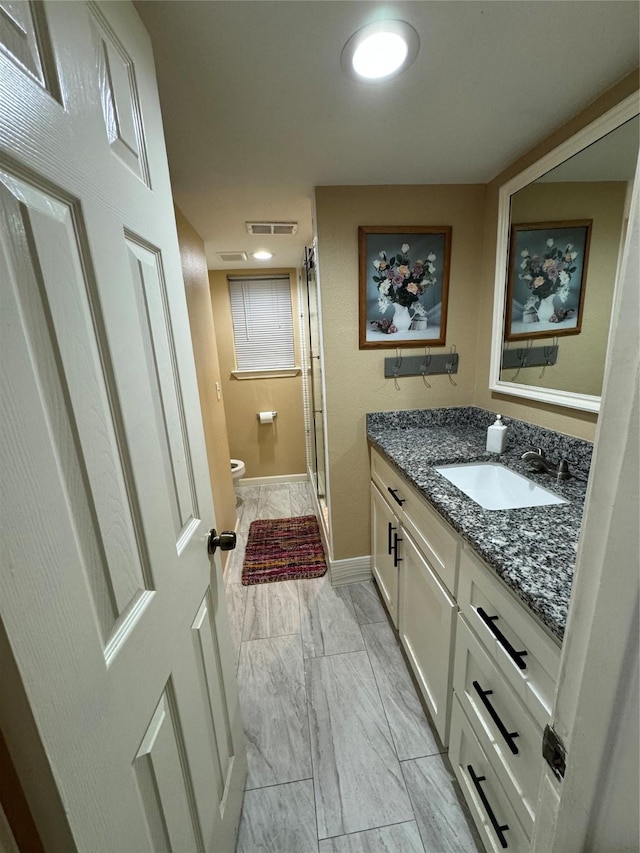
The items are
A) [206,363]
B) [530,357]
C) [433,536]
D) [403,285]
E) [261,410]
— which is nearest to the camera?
[433,536]

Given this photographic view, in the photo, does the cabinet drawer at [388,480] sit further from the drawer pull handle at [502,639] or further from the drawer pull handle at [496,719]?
the drawer pull handle at [496,719]

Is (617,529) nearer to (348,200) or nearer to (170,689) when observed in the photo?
(170,689)

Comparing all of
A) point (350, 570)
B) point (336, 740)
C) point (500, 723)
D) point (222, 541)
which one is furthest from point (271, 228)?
point (336, 740)

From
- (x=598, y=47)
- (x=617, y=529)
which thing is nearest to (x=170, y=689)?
(x=617, y=529)

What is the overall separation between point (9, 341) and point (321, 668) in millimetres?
1762

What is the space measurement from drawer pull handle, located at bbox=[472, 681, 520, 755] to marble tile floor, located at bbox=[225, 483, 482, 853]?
1.78 feet

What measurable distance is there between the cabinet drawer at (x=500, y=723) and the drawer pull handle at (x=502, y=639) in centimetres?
10

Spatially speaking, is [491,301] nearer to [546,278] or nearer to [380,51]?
[546,278]

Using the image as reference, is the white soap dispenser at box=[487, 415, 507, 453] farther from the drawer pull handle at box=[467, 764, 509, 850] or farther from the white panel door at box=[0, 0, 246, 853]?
the white panel door at box=[0, 0, 246, 853]

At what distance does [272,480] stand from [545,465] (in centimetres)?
282

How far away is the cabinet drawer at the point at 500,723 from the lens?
0.71 meters

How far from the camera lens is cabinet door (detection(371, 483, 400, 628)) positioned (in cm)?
156

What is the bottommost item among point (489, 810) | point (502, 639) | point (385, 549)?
point (489, 810)

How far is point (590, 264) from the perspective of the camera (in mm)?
1191
